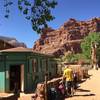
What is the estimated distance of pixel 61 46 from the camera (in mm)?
169500

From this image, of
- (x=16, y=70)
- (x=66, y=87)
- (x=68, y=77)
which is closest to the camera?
(x=68, y=77)

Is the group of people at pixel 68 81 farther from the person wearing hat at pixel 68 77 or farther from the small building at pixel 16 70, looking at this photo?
the small building at pixel 16 70

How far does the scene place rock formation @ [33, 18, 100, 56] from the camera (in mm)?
171125

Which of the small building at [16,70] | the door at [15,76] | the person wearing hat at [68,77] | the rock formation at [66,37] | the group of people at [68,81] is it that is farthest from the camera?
the rock formation at [66,37]

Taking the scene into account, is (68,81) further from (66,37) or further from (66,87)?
(66,37)

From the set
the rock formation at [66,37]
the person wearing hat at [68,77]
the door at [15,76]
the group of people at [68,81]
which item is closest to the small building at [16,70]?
the door at [15,76]

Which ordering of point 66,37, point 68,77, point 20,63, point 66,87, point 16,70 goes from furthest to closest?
point 66,37, point 16,70, point 20,63, point 66,87, point 68,77

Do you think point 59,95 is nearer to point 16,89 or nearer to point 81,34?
point 16,89

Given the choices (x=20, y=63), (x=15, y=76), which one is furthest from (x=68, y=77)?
(x=15, y=76)

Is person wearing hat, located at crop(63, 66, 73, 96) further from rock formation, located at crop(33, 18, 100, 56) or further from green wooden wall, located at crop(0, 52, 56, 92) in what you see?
rock formation, located at crop(33, 18, 100, 56)

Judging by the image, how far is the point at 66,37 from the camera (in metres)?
182

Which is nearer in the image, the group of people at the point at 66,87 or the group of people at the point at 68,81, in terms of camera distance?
the group of people at the point at 66,87

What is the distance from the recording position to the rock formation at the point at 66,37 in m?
171

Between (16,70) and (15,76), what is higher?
(16,70)
